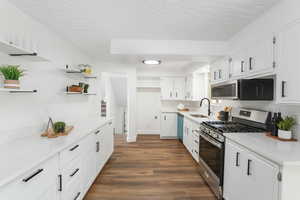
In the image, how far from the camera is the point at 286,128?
1646 mm

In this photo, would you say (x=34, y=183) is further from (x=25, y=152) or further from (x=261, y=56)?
(x=261, y=56)

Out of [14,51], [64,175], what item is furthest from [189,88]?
[14,51]

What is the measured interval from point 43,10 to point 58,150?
163cm

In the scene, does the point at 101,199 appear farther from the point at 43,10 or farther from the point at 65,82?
the point at 43,10

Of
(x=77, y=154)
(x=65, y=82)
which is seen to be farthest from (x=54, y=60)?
(x=77, y=154)

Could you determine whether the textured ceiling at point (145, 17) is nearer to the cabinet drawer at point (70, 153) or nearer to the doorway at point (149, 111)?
the cabinet drawer at point (70, 153)

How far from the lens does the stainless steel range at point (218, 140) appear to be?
1.99 metres

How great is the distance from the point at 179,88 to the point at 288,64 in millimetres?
3744

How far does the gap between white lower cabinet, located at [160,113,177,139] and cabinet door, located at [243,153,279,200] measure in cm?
345

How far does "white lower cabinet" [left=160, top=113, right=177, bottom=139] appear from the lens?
5.00 metres

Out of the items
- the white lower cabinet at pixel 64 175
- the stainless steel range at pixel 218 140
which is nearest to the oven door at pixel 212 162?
the stainless steel range at pixel 218 140

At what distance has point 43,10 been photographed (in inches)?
71.6

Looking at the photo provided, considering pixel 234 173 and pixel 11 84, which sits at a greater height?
pixel 11 84

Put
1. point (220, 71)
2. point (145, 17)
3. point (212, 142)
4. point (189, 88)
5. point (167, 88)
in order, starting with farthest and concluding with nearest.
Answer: point (167, 88) < point (189, 88) < point (220, 71) < point (212, 142) < point (145, 17)
